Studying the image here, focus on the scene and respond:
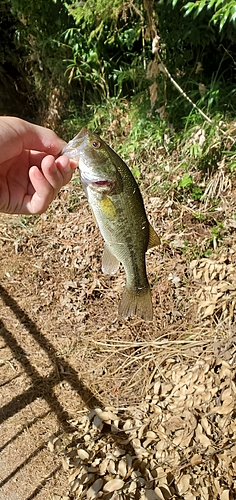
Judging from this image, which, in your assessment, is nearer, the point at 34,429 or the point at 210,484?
the point at 210,484

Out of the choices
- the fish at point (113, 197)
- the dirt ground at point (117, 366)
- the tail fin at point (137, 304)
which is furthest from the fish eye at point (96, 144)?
the dirt ground at point (117, 366)

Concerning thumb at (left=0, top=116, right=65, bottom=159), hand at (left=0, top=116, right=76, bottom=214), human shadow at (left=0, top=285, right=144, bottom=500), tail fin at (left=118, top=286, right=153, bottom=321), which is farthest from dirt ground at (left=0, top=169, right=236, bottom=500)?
thumb at (left=0, top=116, right=65, bottom=159)

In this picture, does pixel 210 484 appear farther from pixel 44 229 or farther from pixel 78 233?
pixel 44 229

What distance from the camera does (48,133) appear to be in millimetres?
2062

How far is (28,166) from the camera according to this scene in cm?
217

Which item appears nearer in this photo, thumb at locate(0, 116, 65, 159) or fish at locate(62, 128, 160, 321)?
fish at locate(62, 128, 160, 321)

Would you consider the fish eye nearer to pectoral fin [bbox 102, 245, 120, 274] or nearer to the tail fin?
pectoral fin [bbox 102, 245, 120, 274]

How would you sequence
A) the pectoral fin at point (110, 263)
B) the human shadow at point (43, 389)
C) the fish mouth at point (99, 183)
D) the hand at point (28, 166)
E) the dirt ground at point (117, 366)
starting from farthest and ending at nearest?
the human shadow at point (43, 389), the dirt ground at point (117, 366), the pectoral fin at point (110, 263), the hand at point (28, 166), the fish mouth at point (99, 183)

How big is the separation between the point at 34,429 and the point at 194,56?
3899 millimetres

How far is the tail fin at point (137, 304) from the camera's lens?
2025 millimetres

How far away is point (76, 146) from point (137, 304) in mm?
732

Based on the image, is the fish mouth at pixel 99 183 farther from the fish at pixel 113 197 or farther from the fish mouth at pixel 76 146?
the fish mouth at pixel 76 146

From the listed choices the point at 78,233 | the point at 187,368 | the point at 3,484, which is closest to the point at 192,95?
the point at 78,233

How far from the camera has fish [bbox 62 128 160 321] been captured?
1.73 meters
